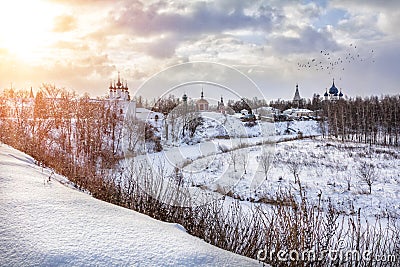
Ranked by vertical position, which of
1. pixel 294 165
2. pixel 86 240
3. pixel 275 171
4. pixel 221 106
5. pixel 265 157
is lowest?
pixel 275 171

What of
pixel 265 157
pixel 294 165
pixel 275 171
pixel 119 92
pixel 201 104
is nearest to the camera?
pixel 201 104

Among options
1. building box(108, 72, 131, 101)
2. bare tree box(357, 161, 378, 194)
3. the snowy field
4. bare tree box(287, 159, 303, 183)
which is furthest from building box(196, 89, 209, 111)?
building box(108, 72, 131, 101)

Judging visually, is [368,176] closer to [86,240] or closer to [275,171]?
[275,171]

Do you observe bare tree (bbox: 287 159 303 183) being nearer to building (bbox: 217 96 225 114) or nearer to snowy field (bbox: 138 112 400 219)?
snowy field (bbox: 138 112 400 219)

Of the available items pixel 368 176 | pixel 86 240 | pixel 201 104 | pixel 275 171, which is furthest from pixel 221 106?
pixel 275 171

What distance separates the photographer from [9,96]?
84.2ft

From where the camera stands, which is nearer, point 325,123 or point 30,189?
point 30,189

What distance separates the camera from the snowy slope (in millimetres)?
2596

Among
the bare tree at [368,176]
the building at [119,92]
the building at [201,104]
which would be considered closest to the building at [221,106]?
the building at [201,104]

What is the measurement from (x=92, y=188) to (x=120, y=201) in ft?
3.89

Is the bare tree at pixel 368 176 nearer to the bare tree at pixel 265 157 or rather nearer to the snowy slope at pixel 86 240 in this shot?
the bare tree at pixel 265 157

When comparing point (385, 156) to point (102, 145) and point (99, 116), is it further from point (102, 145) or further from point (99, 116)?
point (99, 116)

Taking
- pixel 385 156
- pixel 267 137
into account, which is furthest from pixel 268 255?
pixel 385 156

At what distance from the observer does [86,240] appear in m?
2.87
